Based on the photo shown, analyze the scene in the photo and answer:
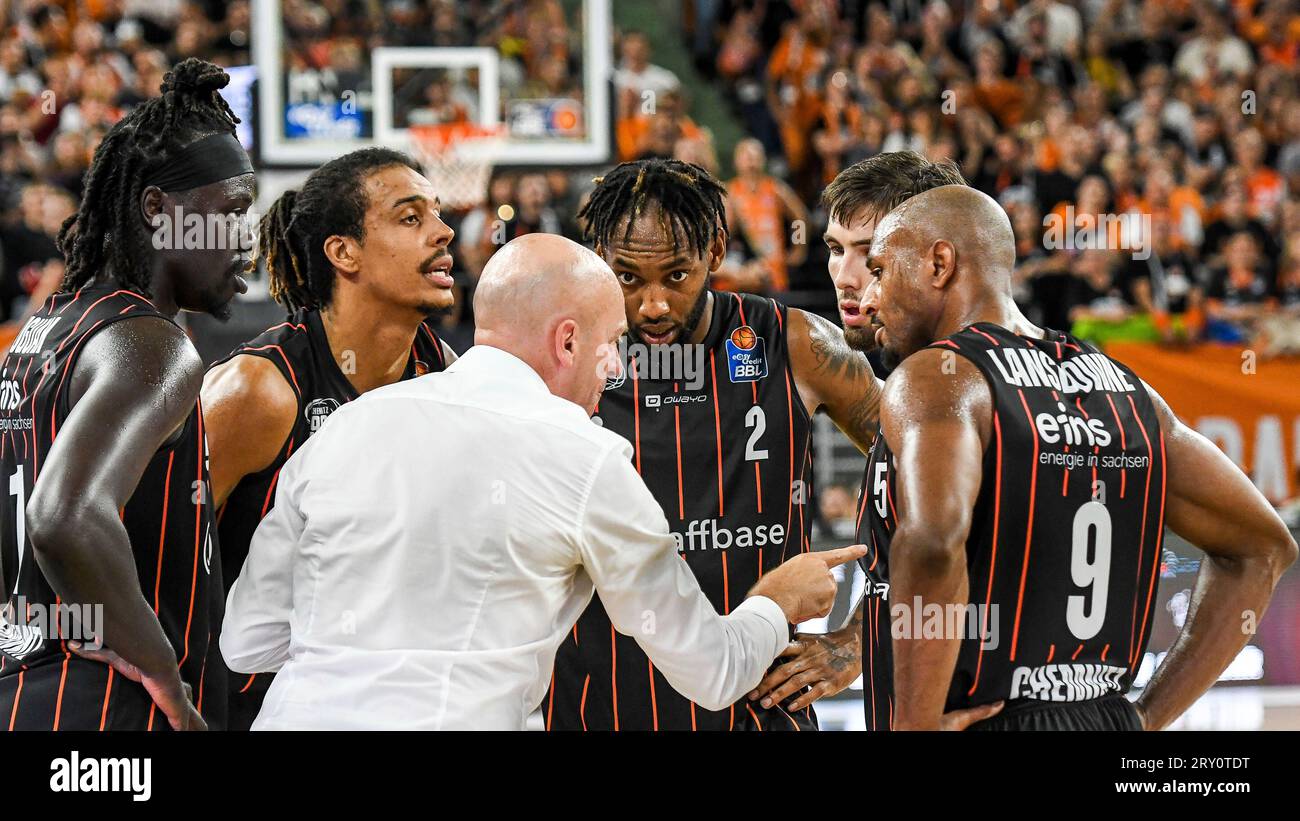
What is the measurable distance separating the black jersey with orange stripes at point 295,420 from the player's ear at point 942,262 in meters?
1.60

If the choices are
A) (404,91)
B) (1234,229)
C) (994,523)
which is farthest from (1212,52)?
(994,523)

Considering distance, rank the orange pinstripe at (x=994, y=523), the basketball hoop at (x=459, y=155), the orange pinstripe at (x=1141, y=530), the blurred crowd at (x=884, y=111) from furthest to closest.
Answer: the blurred crowd at (x=884, y=111) → the basketball hoop at (x=459, y=155) → the orange pinstripe at (x=1141, y=530) → the orange pinstripe at (x=994, y=523)

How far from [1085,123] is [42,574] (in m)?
11.4

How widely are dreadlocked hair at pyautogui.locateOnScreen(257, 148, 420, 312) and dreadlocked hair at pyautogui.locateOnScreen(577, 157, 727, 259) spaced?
0.58m

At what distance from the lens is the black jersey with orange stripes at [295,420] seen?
12.5 ft

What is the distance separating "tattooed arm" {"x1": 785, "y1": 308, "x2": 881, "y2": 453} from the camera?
420cm

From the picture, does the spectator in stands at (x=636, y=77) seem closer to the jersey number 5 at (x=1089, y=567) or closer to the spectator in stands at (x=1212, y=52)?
the spectator in stands at (x=1212, y=52)

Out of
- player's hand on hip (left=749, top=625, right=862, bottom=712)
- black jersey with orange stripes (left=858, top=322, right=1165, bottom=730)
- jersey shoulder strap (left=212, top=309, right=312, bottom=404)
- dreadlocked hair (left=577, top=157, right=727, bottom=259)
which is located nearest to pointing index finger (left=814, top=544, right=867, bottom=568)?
black jersey with orange stripes (left=858, top=322, right=1165, bottom=730)

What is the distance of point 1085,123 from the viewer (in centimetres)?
→ 1275

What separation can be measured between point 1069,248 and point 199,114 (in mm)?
8267

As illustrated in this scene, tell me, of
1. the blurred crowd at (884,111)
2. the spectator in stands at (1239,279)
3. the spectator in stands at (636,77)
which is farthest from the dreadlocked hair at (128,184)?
the spectator in stands at (636,77)

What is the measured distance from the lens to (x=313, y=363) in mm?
3992
